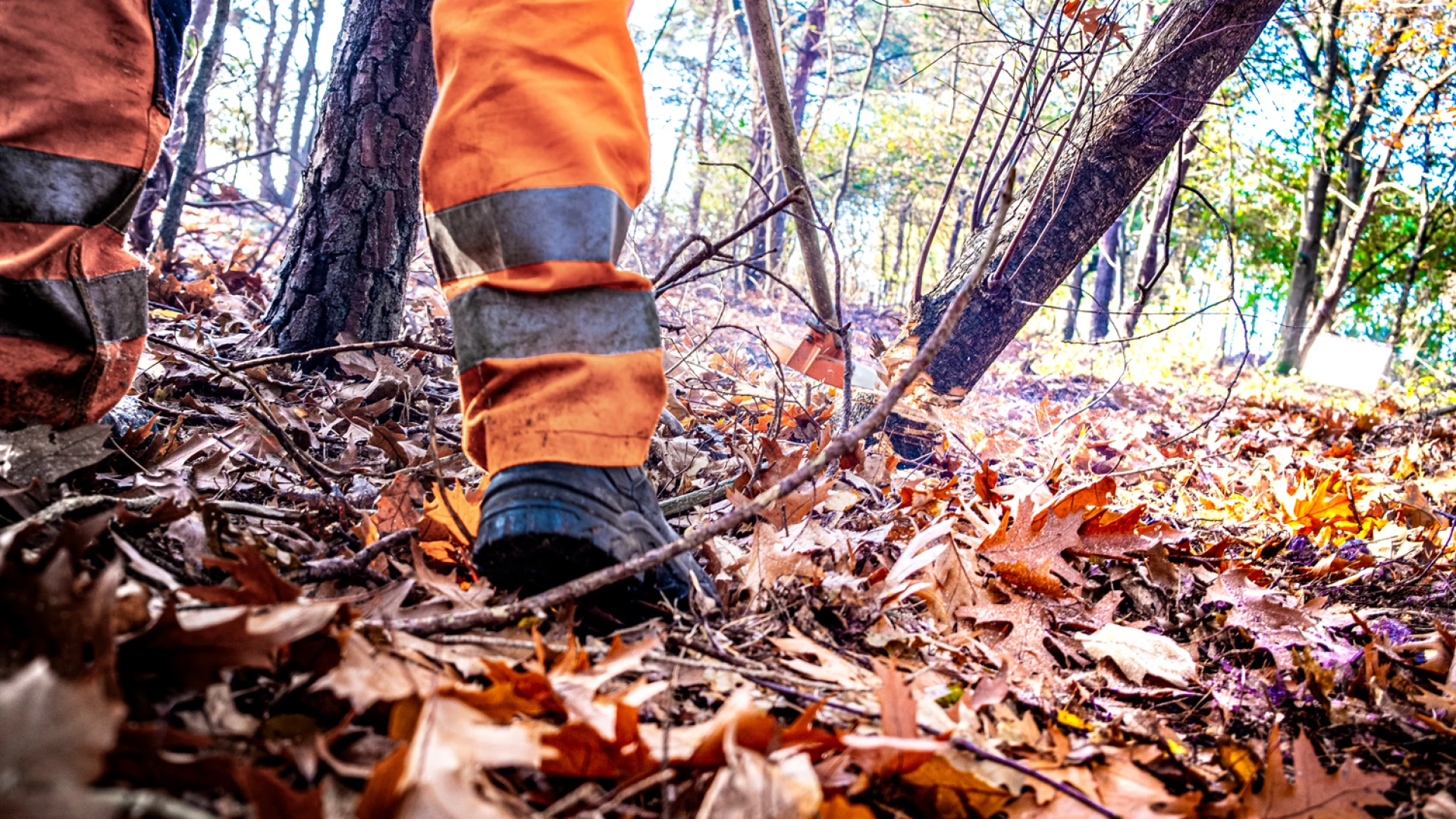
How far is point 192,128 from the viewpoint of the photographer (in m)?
3.52

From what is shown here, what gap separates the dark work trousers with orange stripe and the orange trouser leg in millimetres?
610

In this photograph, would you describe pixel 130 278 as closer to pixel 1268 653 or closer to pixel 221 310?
pixel 221 310

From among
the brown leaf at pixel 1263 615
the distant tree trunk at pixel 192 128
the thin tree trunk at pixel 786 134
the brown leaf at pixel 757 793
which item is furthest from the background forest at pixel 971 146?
the brown leaf at pixel 757 793

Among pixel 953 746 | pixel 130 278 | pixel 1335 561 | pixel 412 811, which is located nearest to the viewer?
pixel 412 811

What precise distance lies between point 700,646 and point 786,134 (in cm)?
169

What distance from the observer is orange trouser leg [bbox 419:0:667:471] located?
3.63 ft

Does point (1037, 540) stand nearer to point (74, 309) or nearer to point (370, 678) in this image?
point (370, 678)

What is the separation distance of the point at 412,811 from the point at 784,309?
34.7ft

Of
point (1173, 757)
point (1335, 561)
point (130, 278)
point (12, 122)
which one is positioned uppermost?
point (12, 122)

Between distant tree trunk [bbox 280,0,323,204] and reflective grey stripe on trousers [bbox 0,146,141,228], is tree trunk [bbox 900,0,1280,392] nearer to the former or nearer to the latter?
reflective grey stripe on trousers [bbox 0,146,141,228]

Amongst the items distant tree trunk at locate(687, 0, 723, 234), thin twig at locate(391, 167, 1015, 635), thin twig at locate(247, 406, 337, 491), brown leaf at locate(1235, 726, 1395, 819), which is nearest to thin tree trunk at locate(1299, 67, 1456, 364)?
distant tree trunk at locate(687, 0, 723, 234)

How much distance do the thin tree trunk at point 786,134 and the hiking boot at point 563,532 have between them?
104 centimetres

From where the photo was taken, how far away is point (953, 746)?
827 millimetres

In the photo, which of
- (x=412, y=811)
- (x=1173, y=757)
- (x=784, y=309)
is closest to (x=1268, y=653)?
(x=1173, y=757)
